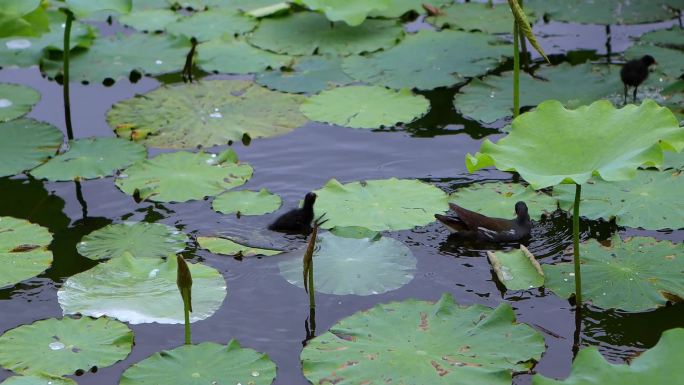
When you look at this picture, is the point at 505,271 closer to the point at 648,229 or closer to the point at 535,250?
the point at 535,250

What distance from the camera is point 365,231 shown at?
547 cm

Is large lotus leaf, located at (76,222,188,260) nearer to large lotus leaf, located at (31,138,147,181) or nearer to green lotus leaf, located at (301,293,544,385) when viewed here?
large lotus leaf, located at (31,138,147,181)

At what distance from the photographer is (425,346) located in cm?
432

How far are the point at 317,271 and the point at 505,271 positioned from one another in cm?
94

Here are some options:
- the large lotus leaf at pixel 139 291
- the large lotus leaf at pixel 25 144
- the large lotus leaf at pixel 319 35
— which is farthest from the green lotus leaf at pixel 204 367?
the large lotus leaf at pixel 319 35

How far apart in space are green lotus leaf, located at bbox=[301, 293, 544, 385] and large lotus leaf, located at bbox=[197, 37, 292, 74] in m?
3.60

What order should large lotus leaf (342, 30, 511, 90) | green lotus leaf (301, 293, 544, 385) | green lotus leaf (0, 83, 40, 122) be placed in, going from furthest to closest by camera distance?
large lotus leaf (342, 30, 511, 90)
green lotus leaf (0, 83, 40, 122)
green lotus leaf (301, 293, 544, 385)

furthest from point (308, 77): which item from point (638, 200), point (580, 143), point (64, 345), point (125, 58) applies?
point (64, 345)

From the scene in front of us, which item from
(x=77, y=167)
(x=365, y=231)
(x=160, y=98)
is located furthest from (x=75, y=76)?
(x=365, y=231)

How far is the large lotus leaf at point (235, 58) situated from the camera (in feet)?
25.8

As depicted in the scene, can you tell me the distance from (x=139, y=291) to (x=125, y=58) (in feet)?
11.4

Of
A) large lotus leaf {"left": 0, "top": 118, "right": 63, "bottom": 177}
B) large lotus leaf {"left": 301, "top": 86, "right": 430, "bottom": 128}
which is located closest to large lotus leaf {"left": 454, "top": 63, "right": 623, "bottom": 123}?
large lotus leaf {"left": 301, "top": 86, "right": 430, "bottom": 128}

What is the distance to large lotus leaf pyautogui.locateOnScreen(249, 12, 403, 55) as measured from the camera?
809cm

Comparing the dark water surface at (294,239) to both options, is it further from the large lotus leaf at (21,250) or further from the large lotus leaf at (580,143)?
the large lotus leaf at (580,143)
